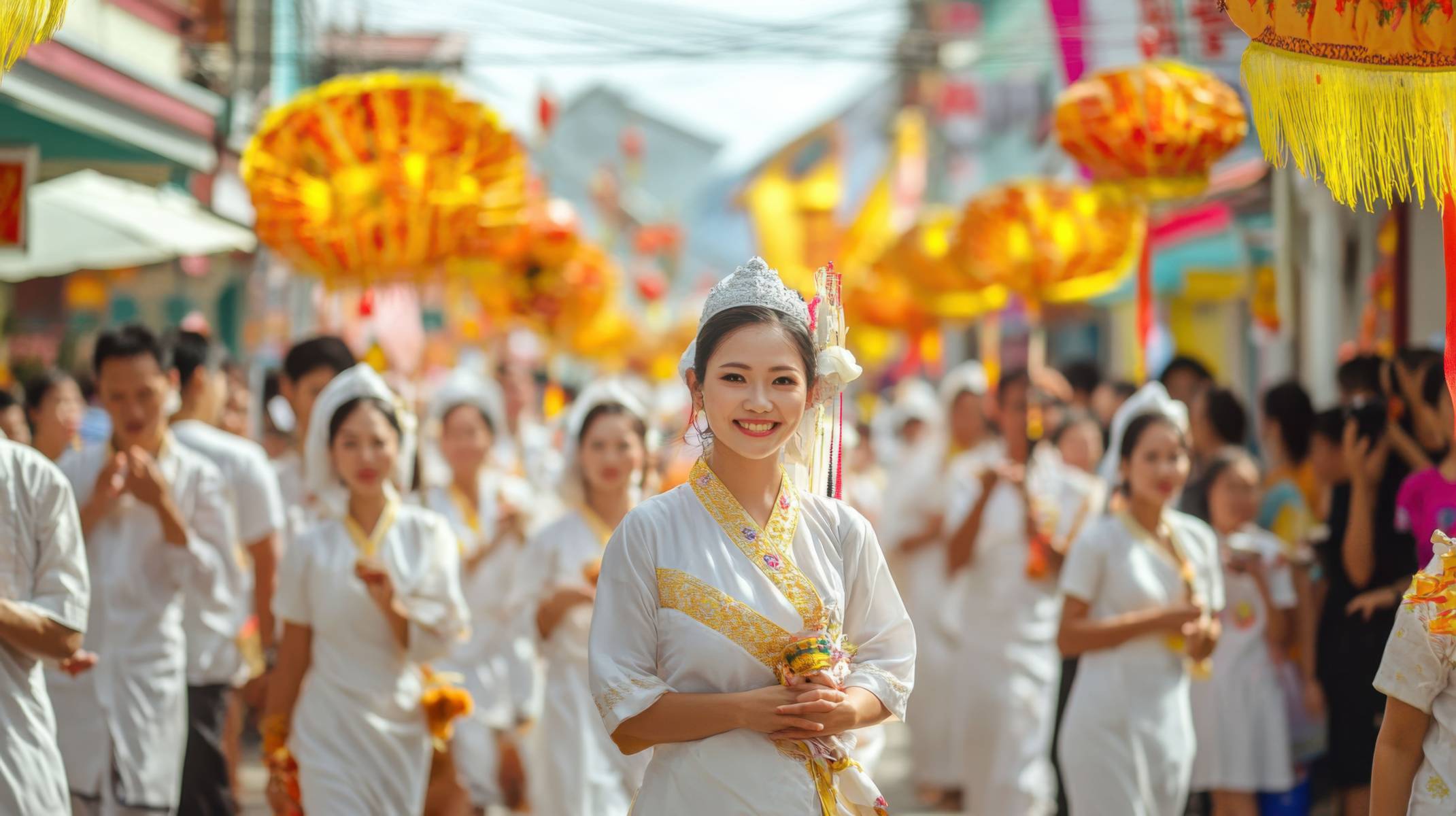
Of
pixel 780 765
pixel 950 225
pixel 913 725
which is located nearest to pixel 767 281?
pixel 780 765

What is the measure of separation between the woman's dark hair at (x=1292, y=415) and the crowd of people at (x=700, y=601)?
0.06 ft

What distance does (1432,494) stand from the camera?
6.39 m

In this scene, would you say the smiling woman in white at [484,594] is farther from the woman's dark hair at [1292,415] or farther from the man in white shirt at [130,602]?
the woman's dark hair at [1292,415]

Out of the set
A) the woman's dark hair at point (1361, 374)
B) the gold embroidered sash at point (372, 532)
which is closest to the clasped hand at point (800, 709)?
the gold embroidered sash at point (372, 532)

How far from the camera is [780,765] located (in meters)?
4.02

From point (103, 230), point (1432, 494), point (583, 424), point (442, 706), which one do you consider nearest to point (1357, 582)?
point (1432, 494)

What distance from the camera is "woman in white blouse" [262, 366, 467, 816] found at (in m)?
5.85

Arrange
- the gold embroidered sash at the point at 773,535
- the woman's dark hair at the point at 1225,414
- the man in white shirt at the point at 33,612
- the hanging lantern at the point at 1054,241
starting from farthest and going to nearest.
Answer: the hanging lantern at the point at 1054,241
the woman's dark hair at the point at 1225,414
the man in white shirt at the point at 33,612
the gold embroidered sash at the point at 773,535

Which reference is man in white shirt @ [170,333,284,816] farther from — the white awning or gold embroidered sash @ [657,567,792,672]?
gold embroidered sash @ [657,567,792,672]

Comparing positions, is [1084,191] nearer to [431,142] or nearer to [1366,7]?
[431,142]

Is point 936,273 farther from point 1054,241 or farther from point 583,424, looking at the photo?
point 583,424

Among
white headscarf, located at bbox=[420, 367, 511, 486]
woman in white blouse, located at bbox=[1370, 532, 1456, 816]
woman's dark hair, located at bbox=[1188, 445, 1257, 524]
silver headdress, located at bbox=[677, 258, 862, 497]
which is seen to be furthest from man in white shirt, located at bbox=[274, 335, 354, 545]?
woman in white blouse, located at bbox=[1370, 532, 1456, 816]

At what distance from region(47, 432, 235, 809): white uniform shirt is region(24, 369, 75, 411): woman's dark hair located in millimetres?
1591

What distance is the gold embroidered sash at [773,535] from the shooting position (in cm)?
409
